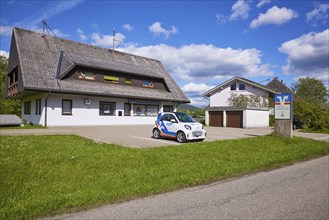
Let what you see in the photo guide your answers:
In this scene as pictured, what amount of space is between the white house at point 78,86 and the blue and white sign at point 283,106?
47.5 ft

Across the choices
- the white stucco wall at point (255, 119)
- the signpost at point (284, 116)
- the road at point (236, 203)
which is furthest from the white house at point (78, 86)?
the road at point (236, 203)

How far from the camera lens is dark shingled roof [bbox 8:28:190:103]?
21.4 meters

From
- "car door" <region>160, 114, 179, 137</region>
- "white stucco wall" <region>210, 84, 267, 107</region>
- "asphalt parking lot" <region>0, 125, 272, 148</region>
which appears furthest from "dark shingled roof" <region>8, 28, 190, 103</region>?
"car door" <region>160, 114, 179, 137</region>

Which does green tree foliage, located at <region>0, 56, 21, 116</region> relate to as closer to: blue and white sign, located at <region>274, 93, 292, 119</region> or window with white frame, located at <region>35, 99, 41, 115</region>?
window with white frame, located at <region>35, 99, 41, 115</region>

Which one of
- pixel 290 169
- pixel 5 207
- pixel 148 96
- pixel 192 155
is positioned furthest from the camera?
pixel 148 96

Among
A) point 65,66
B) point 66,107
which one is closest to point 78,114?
point 66,107

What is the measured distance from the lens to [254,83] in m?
37.2

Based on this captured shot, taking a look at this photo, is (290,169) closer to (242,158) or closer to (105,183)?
(242,158)

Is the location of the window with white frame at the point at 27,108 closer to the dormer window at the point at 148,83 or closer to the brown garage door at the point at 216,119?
the dormer window at the point at 148,83

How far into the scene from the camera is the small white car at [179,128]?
514 inches

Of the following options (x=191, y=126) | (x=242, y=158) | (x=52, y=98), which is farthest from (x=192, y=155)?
(x=52, y=98)

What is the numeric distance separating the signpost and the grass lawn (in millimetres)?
4779

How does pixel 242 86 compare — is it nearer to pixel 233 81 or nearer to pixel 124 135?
pixel 233 81

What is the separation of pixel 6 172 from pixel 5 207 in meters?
2.35
